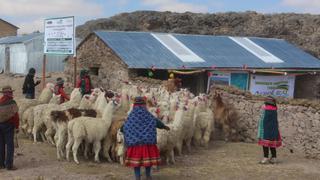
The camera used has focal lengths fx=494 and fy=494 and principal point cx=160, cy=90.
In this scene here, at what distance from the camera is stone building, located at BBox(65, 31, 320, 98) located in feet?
62.7

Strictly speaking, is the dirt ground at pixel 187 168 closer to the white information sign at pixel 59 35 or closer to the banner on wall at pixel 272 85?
the white information sign at pixel 59 35

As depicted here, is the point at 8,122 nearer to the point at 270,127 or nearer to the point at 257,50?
the point at 270,127

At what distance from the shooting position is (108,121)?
9836 millimetres

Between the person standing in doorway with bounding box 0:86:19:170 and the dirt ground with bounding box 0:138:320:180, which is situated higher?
the person standing in doorway with bounding box 0:86:19:170

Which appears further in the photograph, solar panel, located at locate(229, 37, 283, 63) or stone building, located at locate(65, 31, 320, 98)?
solar panel, located at locate(229, 37, 283, 63)

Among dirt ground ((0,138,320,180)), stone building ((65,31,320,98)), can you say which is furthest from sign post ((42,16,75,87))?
dirt ground ((0,138,320,180))

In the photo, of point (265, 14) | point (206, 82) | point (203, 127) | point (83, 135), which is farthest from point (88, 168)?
point (265, 14)

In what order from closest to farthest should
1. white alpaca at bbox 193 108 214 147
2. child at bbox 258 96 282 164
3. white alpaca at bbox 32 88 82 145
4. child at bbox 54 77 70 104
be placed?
child at bbox 258 96 282 164 < white alpaca at bbox 32 88 82 145 < white alpaca at bbox 193 108 214 147 < child at bbox 54 77 70 104

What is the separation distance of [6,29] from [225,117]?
44.9 metres

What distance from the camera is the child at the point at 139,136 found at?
7988mm

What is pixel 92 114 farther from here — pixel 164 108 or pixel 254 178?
pixel 254 178

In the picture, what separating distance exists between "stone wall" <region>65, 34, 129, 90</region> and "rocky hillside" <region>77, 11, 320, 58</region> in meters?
20.8

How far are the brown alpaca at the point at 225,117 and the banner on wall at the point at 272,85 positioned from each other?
673 centimetres

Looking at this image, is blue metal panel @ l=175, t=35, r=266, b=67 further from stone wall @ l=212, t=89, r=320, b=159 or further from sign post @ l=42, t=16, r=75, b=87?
stone wall @ l=212, t=89, r=320, b=159
